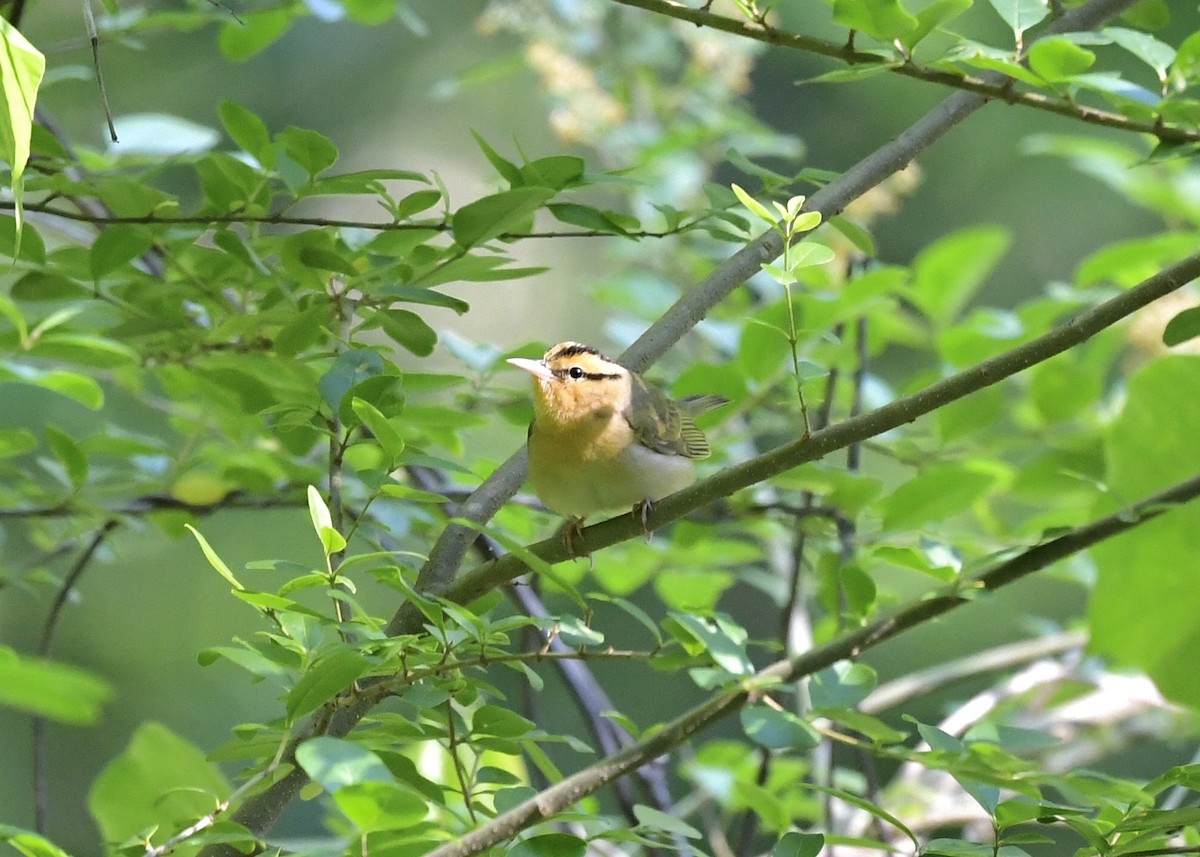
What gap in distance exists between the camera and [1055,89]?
128 cm

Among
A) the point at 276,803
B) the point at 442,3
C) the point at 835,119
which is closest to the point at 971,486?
the point at 276,803

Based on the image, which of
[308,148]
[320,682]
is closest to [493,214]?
[308,148]

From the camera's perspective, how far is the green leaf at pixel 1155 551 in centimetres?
192

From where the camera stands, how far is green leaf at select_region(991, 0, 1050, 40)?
4.25ft

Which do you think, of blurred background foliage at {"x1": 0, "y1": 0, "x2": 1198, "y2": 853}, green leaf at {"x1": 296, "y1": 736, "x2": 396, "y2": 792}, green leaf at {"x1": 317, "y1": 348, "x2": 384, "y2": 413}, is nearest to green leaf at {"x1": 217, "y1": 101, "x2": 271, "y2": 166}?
blurred background foliage at {"x1": 0, "y1": 0, "x2": 1198, "y2": 853}

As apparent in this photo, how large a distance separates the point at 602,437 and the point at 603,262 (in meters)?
4.01

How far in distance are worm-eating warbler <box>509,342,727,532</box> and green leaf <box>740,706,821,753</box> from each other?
0.71 metres

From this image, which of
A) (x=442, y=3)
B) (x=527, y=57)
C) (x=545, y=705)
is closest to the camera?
(x=527, y=57)

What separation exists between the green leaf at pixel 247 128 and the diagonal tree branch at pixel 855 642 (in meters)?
0.74

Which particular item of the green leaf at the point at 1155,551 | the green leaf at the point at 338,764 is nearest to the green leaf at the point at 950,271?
the green leaf at the point at 1155,551

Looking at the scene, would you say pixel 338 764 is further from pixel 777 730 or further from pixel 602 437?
pixel 602 437

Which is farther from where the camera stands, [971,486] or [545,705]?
[545,705]

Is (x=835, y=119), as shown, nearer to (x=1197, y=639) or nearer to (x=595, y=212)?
(x=1197, y=639)

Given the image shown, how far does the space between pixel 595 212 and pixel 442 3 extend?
233 inches
